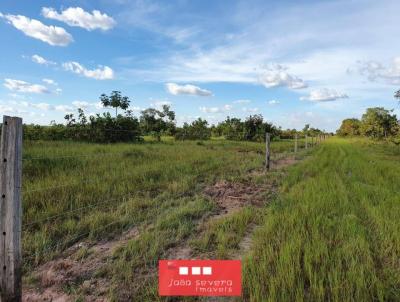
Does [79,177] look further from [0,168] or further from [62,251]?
[0,168]

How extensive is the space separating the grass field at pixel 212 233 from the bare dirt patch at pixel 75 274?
21mm

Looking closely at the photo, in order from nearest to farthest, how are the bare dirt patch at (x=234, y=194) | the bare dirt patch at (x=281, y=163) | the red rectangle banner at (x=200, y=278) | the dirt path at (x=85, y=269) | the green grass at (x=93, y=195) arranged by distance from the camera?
the red rectangle banner at (x=200, y=278) → the dirt path at (x=85, y=269) → the green grass at (x=93, y=195) → the bare dirt patch at (x=234, y=194) → the bare dirt patch at (x=281, y=163)

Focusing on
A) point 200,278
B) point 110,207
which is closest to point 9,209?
point 200,278


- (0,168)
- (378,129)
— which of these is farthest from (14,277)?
(378,129)

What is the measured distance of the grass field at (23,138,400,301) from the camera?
8.91ft

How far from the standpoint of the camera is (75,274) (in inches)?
121

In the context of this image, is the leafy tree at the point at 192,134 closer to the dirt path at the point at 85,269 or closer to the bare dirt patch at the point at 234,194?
the bare dirt patch at the point at 234,194

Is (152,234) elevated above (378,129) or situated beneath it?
situated beneath

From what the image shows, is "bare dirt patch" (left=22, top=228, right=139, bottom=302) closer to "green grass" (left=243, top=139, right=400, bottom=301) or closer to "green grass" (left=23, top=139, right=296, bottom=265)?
"green grass" (left=23, top=139, right=296, bottom=265)

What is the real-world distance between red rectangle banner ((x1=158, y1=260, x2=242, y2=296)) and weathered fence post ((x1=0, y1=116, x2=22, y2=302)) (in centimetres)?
138

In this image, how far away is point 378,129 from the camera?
3512cm

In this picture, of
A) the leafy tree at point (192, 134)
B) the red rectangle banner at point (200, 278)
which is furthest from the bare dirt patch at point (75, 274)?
the leafy tree at point (192, 134)

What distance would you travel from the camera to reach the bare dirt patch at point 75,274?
272 centimetres

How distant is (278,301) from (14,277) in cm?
245
